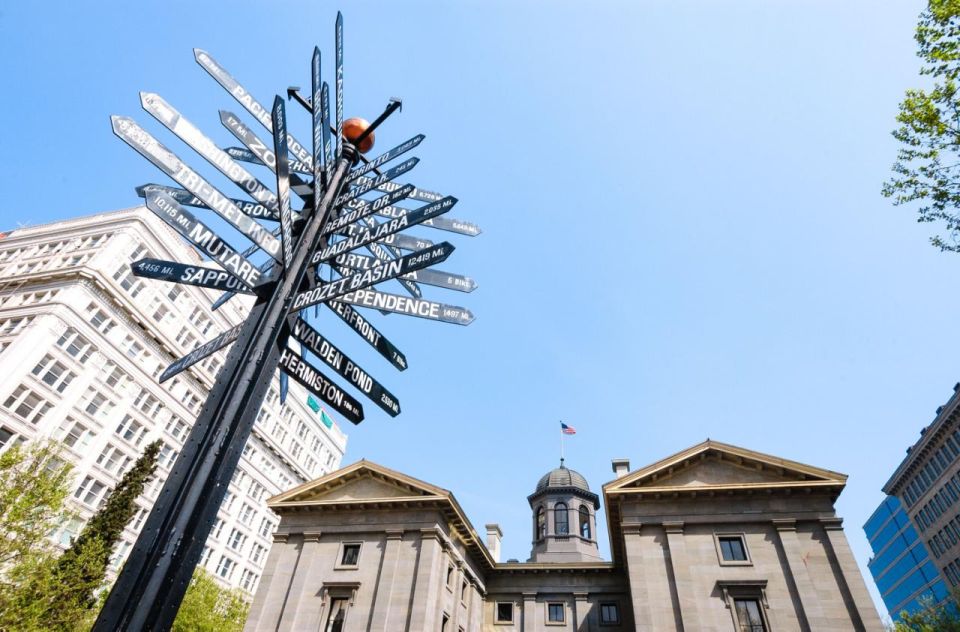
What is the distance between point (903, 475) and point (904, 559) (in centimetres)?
2412

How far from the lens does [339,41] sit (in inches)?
257

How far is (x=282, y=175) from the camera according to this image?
5410mm

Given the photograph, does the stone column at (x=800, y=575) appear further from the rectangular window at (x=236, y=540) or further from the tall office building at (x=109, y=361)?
the rectangular window at (x=236, y=540)

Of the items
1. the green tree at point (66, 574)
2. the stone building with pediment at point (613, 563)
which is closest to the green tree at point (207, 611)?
the green tree at point (66, 574)

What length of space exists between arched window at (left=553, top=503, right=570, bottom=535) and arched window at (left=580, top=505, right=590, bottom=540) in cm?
119

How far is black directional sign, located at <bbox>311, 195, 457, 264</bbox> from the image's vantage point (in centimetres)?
571

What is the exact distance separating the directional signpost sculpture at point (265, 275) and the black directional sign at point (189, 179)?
0.04ft

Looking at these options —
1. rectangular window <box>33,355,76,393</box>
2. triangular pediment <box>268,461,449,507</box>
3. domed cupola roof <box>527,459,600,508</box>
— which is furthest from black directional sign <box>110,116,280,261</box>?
rectangular window <box>33,355,76,393</box>

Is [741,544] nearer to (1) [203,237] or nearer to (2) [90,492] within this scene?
(1) [203,237]

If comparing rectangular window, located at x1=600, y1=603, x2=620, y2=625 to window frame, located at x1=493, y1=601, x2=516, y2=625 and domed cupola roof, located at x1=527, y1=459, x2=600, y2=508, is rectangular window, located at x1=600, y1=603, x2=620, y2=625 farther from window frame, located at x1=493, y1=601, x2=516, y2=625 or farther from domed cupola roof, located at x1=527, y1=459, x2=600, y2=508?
domed cupola roof, located at x1=527, y1=459, x2=600, y2=508

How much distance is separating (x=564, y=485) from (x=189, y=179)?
39.6 meters

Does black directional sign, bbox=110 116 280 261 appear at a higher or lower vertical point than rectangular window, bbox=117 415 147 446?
lower

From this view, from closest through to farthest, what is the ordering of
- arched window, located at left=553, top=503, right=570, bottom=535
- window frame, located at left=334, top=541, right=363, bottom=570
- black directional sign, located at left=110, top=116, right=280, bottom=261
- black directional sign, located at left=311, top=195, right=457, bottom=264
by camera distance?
1. black directional sign, located at left=110, top=116, right=280, bottom=261
2. black directional sign, located at left=311, top=195, right=457, bottom=264
3. window frame, located at left=334, top=541, right=363, bottom=570
4. arched window, located at left=553, top=503, right=570, bottom=535

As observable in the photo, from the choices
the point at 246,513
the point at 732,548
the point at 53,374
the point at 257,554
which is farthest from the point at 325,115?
the point at 257,554
